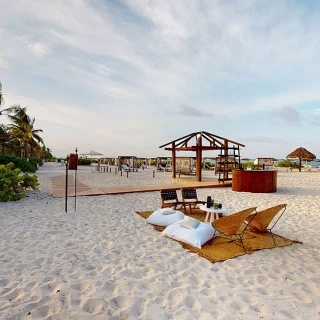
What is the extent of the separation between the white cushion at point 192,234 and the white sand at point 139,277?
0.58 ft

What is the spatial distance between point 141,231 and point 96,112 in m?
15.8

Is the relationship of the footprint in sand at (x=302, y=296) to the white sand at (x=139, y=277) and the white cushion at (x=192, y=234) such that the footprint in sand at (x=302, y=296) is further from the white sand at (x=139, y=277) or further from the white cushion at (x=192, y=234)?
the white cushion at (x=192, y=234)

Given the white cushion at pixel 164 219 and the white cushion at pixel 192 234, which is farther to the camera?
the white cushion at pixel 164 219

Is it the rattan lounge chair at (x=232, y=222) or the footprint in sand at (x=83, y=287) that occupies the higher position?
the rattan lounge chair at (x=232, y=222)

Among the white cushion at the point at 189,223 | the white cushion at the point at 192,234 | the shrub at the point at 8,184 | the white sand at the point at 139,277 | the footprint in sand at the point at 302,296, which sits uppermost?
the shrub at the point at 8,184

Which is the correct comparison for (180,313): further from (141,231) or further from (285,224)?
(285,224)

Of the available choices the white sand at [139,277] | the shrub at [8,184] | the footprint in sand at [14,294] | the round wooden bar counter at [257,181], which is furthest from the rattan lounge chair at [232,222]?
the shrub at [8,184]

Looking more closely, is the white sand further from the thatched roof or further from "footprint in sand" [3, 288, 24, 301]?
the thatched roof

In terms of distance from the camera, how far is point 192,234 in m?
4.35

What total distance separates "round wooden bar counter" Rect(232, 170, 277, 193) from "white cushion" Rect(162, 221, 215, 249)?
6813 millimetres

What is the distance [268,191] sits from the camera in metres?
10.6

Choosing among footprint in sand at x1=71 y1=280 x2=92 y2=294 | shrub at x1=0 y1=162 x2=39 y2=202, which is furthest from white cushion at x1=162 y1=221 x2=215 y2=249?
shrub at x1=0 y1=162 x2=39 y2=202

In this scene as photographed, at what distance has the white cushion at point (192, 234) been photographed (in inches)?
167

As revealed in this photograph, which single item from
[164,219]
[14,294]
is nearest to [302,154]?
[164,219]
